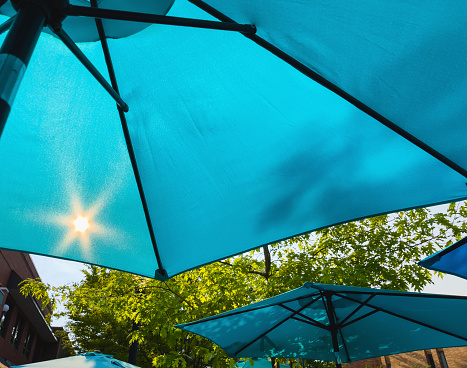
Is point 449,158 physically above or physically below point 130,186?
below

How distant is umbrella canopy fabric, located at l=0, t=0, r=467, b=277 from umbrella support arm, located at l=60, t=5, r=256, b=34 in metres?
0.15

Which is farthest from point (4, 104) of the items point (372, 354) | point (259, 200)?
point (372, 354)

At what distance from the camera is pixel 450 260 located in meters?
3.59

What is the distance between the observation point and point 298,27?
2166 mm

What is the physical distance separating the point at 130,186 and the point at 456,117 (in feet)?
7.63

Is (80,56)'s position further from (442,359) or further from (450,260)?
(442,359)

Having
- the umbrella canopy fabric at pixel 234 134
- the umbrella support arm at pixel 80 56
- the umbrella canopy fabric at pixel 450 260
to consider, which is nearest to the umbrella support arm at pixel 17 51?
the umbrella support arm at pixel 80 56

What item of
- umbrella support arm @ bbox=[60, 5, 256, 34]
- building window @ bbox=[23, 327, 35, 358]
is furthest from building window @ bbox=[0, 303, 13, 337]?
umbrella support arm @ bbox=[60, 5, 256, 34]

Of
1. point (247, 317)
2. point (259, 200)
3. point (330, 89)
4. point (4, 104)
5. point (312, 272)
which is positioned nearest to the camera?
point (4, 104)

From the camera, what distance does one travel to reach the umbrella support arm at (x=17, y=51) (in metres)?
1.31

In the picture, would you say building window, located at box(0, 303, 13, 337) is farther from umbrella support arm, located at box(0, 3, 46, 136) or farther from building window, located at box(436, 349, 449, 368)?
umbrella support arm, located at box(0, 3, 46, 136)

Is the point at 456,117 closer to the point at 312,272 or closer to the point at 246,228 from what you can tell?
the point at 246,228

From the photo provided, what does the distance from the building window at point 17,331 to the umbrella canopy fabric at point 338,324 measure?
25.9 m

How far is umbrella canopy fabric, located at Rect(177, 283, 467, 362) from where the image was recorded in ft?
14.2
